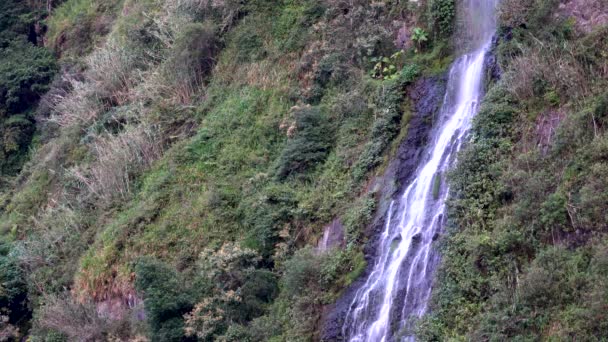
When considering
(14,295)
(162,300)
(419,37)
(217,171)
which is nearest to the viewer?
(162,300)

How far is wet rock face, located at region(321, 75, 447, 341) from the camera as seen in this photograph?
59.5 feet

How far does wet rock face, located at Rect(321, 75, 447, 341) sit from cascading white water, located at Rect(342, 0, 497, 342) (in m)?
0.18

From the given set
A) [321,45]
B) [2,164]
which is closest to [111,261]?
[321,45]

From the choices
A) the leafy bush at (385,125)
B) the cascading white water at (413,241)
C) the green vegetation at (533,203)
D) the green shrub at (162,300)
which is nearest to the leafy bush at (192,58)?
the green shrub at (162,300)

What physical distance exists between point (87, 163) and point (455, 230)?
16.4 metres

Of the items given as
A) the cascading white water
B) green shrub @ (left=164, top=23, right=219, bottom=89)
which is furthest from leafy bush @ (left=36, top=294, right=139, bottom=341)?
green shrub @ (left=164, top=23, right=219, bottom=89)

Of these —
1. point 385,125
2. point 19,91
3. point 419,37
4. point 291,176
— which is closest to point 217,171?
point 291,176

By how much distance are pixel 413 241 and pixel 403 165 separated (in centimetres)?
234

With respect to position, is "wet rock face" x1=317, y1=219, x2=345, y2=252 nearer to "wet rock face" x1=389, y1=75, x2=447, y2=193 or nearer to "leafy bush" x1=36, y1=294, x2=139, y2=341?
"wet rock face" x1=389, y1=75, x2=447, y2=193

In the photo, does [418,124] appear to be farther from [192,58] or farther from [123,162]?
[192,58]

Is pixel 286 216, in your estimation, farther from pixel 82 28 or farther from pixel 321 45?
pixel 82 28

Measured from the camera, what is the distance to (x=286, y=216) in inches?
852

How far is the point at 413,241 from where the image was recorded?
1780cm

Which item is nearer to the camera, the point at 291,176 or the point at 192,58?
the point at 291,176
